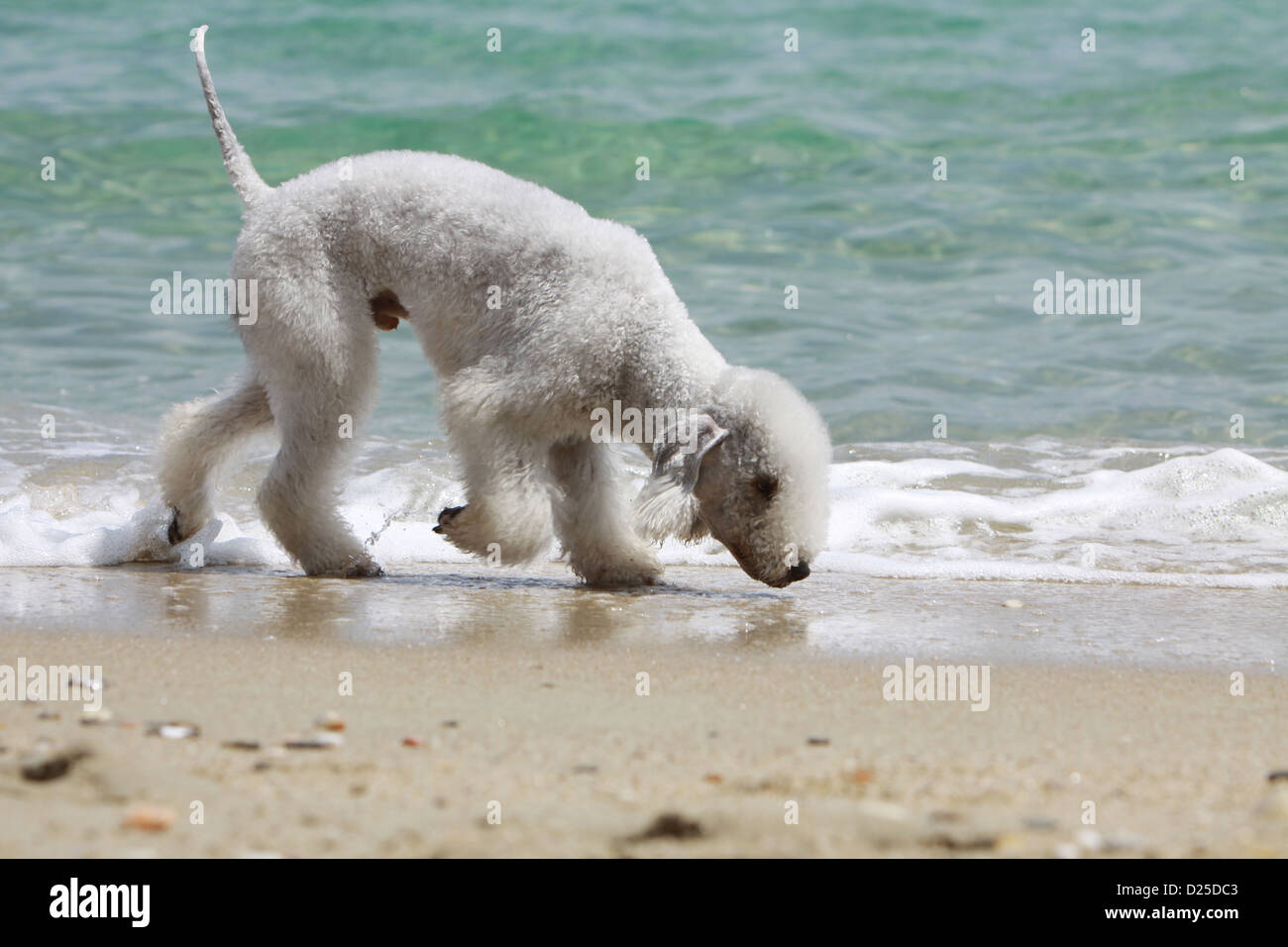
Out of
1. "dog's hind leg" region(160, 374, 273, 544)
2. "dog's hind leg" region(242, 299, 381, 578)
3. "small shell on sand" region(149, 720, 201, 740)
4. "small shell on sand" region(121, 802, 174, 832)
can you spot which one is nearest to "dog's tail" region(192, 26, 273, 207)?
"dog's hind leg" region(242, 299, 381, 578)

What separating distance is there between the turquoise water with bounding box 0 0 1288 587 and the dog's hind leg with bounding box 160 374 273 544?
0.22 m

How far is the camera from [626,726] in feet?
10.8

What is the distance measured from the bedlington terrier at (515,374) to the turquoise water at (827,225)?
89cm

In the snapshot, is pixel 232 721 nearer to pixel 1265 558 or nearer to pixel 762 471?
pixel 762 471

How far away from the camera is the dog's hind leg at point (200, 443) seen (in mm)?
5711

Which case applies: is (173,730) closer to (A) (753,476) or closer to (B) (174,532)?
(A) (753,476)

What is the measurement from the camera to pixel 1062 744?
10.6 ft

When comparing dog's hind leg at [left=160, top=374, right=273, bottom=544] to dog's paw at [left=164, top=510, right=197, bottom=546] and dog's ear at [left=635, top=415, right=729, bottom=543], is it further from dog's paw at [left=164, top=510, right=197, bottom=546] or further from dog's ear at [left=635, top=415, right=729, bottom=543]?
dog's ear at [left=635, top=415, right=729, bottom=543]

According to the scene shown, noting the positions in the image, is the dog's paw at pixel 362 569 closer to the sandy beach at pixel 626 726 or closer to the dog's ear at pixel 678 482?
the sandy beach at pixel 626 726

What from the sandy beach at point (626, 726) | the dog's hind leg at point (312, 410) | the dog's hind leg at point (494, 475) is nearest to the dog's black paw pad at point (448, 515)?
the dog's hind leg at point (494, 475)
